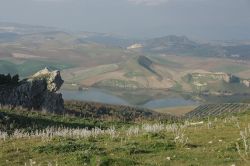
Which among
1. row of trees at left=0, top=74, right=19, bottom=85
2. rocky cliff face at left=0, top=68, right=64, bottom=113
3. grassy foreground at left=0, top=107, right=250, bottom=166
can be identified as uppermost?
row of trees at left=0, top=74, right=19, bottom=85

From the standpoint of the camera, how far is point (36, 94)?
64.2m

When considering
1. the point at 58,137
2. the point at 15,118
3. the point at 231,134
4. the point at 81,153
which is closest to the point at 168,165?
the point at 81,153

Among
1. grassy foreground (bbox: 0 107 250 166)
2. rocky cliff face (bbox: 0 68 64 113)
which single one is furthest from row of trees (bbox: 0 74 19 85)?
grassy foreground (bbox: 0 107 250 166)

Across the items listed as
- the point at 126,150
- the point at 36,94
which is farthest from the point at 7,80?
the point at 126,150

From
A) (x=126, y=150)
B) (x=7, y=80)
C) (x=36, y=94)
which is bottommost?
(x=126, y=150)

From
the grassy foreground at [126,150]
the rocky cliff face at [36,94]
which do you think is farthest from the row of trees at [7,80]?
the grassy foreground at [126,150]

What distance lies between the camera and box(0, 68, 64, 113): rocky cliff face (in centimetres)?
6025

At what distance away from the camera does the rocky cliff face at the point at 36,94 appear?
60250 mm

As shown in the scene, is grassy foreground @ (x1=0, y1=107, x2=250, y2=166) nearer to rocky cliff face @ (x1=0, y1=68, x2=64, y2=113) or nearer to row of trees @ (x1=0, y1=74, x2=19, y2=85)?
rocky cliff face @ (x1=0, y1=68, x2=64, y2=113)

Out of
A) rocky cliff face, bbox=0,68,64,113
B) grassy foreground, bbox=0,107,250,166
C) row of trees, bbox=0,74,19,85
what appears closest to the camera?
grassy foreground, bbox=0,107,250,166

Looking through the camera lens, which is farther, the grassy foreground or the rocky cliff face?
the rocky cliff face

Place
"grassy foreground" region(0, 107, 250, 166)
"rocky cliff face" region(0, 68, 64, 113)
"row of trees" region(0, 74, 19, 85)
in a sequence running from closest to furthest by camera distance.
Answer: "grassy foreground" region(0, 107, 250, 166)
"rocky cliff face" region(0, 68, 64, 113)
"row of trees" region(0, 74, 19, 85)

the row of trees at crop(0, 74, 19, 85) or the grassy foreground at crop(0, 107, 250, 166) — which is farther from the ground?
the row of trees at crop(0, 74, 19, 85)

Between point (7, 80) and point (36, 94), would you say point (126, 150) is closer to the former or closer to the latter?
point (36, 94)
